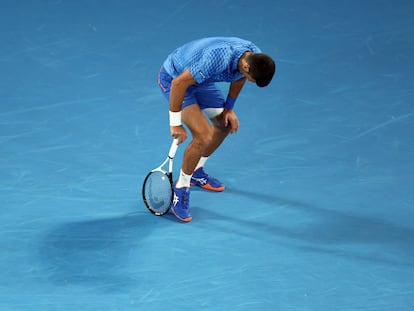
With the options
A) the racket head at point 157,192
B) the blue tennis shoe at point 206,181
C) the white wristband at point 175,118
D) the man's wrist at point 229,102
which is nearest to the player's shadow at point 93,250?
the racket head at point 157,192

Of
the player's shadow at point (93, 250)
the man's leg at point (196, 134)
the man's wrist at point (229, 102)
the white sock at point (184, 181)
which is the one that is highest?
the man's wrist at point (229, 102)

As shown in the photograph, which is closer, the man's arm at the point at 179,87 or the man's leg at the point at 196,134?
the man's arm at the point at 179,87

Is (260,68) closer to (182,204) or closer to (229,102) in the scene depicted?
(229,102)

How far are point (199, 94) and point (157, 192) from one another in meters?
0.95

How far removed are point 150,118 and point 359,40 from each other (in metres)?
3.11

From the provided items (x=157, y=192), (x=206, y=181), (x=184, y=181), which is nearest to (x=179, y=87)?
(x=184, y=181)

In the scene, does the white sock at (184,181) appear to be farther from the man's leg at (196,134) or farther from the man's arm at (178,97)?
the man's arm at (178,97)

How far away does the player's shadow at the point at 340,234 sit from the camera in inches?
283

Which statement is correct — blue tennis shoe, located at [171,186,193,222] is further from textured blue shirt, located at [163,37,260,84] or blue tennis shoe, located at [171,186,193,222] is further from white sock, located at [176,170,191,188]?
textured blue shirt, located at [163,37,260,84]

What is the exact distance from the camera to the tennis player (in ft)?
23.6

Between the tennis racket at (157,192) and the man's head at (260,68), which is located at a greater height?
the man's head at (260,68)

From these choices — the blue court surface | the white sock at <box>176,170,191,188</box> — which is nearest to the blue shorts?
the white sock at <box>176,170,191,188</box>

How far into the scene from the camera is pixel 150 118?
31.2 feet

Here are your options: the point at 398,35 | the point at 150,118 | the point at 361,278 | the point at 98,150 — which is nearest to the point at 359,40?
the point at 398,35
